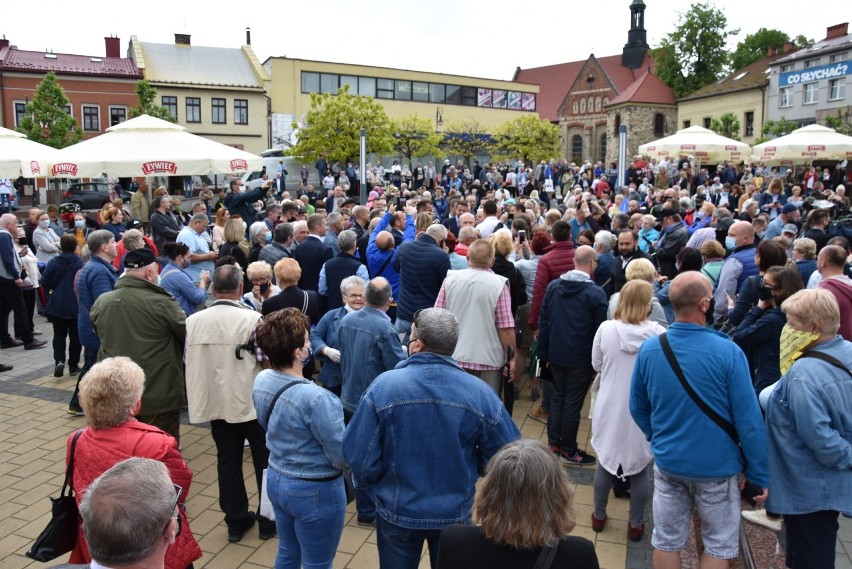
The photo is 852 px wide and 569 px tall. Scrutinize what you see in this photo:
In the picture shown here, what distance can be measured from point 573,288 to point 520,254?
2452 mm

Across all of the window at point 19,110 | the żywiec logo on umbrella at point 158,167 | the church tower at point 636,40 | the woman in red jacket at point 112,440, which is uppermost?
the church tower at point 636,40

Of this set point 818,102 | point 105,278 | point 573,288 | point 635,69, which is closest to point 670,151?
point 573,288

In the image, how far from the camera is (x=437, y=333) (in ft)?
10.6

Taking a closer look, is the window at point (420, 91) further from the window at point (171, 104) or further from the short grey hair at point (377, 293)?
the short grey hair at point (377, 293)

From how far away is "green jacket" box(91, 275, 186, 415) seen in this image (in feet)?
16.1

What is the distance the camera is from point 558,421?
5965 millimetres

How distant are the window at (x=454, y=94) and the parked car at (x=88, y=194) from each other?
95.3 ft

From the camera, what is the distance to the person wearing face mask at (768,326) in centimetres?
451

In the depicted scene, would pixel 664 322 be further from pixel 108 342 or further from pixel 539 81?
pixel 539 81

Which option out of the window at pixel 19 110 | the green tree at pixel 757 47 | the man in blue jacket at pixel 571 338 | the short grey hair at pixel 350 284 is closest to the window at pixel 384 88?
the window at pixel 19 110

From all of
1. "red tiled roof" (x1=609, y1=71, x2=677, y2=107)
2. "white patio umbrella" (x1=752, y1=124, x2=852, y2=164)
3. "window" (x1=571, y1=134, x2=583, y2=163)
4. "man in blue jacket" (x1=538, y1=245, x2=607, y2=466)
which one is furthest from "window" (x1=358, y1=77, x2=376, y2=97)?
"man in blue jacket" (x1=538, y1=245, x2=607, y2=466)

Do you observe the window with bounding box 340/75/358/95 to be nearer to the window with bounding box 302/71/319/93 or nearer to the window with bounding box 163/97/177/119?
the window with bounding box 302/71/319/93

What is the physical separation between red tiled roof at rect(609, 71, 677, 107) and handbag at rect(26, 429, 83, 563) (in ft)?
201

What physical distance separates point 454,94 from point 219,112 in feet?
58.6
